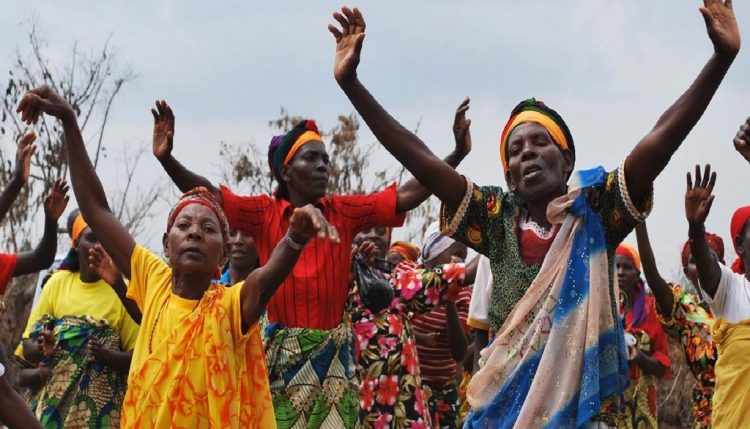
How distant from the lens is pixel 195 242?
19.5ft

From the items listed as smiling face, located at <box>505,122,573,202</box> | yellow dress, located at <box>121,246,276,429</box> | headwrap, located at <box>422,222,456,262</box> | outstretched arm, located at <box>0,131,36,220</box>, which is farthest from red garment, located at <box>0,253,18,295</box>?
smiling face, located at <box>505,122,573,202</box>

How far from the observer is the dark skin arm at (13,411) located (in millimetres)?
6047

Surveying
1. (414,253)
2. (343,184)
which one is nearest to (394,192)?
(414,253)

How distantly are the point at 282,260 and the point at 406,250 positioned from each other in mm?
6848

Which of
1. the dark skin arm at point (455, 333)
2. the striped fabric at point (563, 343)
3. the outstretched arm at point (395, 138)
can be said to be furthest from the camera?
the dark skin arm at point (455, 333)

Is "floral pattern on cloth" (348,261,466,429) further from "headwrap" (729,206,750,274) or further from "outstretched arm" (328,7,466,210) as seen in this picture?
"outstretched arm" (328,7,466,210)

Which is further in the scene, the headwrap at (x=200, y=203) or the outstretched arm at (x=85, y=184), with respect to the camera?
the outstretched arm at (x=85, y=184)

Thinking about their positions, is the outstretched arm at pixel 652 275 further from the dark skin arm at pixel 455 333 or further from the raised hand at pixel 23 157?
the raised hand at pixel 23 157

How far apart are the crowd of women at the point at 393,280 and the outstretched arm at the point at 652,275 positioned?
19mm

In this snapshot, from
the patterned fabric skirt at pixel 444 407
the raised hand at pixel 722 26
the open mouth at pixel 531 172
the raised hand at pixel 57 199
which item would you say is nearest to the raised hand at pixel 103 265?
the raised hand at pixel 57 199

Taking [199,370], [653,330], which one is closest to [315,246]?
[199,370]

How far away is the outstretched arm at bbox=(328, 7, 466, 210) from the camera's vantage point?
5.58m

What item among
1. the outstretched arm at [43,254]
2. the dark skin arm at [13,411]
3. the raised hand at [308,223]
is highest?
the outstretched arm at [43,254]

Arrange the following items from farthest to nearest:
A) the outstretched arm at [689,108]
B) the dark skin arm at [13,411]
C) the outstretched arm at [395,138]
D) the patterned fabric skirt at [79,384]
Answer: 1. the patterned fabric skirt at [79,384]
2. the dark skin arm at [13,411]
3. the outstretched arm at [395,138]
4. the outstretched arm at [689,108]
